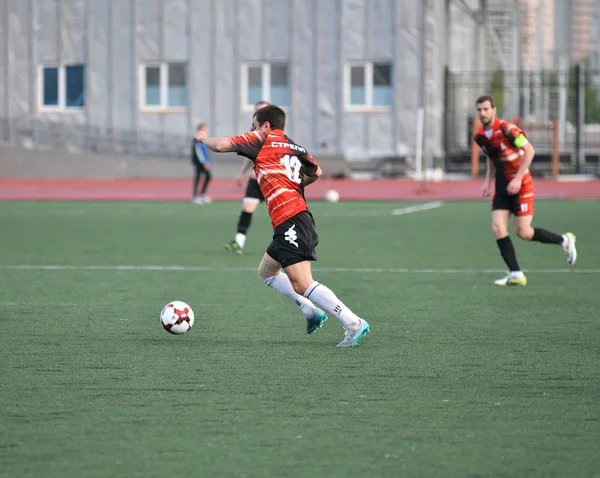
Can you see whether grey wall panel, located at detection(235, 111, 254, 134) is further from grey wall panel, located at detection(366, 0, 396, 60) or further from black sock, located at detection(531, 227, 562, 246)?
black sock, located at detection(531, 227, 562, 246)

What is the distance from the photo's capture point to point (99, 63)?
43281 millimetres

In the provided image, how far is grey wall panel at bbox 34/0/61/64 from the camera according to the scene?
43.5 m

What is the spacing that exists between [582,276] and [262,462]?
30.8 ft

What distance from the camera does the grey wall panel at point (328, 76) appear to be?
137 feet

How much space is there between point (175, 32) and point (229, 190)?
9198mm

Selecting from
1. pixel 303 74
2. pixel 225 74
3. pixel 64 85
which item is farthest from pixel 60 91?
pixel 303 74

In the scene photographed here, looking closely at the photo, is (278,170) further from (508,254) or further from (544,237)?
(544,237)

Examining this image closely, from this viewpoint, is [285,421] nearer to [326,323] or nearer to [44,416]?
[44,416]

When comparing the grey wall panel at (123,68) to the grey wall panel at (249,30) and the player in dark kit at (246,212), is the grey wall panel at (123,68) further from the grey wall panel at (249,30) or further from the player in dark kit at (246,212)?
the player in dark kit at (246,212)

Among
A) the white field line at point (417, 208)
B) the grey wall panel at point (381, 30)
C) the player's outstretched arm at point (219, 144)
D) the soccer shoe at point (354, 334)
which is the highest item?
the grey wall panel at point (381, 30)

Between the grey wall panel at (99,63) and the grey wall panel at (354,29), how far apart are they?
26.4ft

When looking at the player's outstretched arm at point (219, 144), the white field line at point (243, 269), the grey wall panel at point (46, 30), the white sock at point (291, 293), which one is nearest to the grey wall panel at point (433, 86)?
the grey wall panel at point (46, 30)

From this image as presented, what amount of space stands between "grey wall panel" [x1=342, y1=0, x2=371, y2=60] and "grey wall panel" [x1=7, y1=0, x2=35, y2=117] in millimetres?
10943

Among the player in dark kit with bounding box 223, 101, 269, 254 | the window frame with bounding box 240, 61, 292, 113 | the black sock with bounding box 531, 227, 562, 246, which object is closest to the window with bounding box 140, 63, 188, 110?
the window frame with bounding box 240, 61, 292, 113
